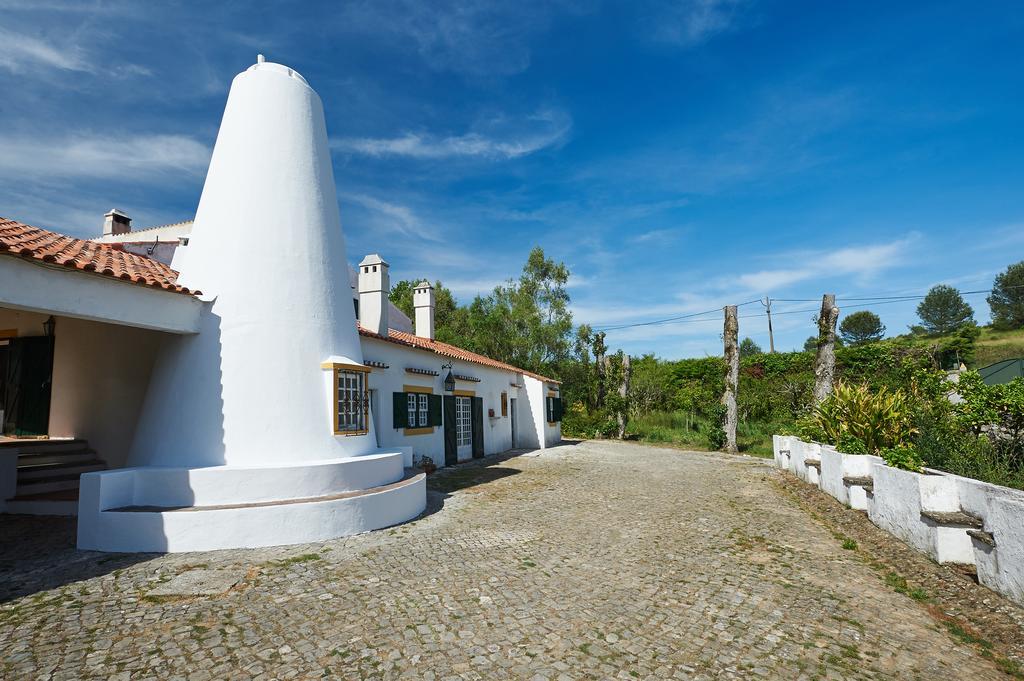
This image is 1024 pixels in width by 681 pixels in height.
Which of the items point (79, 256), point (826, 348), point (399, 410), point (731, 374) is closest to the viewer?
point (79, 256)

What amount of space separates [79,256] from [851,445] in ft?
38.9

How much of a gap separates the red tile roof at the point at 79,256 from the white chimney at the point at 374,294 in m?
4.24

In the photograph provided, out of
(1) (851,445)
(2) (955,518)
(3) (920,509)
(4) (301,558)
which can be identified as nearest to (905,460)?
(3) (920,509)

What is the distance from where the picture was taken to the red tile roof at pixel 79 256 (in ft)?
18.8

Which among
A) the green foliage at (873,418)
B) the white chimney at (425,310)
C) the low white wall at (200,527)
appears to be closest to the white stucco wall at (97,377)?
the low white wall at (200,527)

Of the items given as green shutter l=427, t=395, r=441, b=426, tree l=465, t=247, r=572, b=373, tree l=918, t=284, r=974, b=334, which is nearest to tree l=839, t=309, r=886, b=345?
tree l=918, t=284, r=974, b=334

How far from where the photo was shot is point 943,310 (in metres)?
50.0

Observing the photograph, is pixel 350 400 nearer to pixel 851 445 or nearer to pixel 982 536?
pixel 982 536

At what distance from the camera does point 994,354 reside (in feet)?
99.5

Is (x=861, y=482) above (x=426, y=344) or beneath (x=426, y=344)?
beneath

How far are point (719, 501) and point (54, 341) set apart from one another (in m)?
12.1

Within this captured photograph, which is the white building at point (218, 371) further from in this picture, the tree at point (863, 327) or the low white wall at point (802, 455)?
the tree at point (863, 327)

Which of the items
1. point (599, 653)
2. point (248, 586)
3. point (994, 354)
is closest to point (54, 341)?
point (248, 586)

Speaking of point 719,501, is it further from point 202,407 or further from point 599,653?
point 202,407
